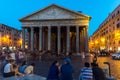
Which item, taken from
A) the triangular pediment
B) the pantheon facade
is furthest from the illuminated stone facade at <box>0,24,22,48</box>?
the triangular pediment

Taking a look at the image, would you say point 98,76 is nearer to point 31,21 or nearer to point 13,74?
point 13,74

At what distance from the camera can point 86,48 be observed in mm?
63969

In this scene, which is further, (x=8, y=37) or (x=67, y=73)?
(x=8, y=37)

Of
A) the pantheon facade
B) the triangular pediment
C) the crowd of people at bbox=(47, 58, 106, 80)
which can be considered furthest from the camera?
the triangular pediment

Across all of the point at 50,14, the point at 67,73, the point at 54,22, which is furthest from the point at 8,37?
the point at 67,73

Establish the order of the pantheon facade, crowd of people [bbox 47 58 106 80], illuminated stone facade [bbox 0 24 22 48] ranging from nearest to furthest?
crowd of people [bbox 47 58 106 80], the pantheon facade, illuminated stone facade [bbox 0 24 22 48]

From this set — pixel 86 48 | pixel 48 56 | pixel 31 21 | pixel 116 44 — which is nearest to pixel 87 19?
pixel 86 48

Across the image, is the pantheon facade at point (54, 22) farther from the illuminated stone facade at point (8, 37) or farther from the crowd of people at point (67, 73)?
the crowd of people at point (67, 73)

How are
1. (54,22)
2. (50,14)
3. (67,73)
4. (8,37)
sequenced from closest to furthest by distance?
(67,73), (54,22), (50,14), (8,37)

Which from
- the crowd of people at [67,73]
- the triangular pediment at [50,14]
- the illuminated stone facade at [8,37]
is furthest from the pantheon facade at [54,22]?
the crowd of people at [67,73]

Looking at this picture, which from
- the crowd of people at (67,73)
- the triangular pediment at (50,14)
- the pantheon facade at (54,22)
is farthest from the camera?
the triangular pediment at (50,14)

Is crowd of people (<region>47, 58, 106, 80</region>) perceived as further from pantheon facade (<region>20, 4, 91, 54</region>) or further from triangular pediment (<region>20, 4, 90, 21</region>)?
triangular pediment (<region>20, 4, 90, 21</region>)

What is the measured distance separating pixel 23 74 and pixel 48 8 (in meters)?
55.5

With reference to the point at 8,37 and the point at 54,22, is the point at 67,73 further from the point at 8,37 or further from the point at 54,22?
the point at 8,37
